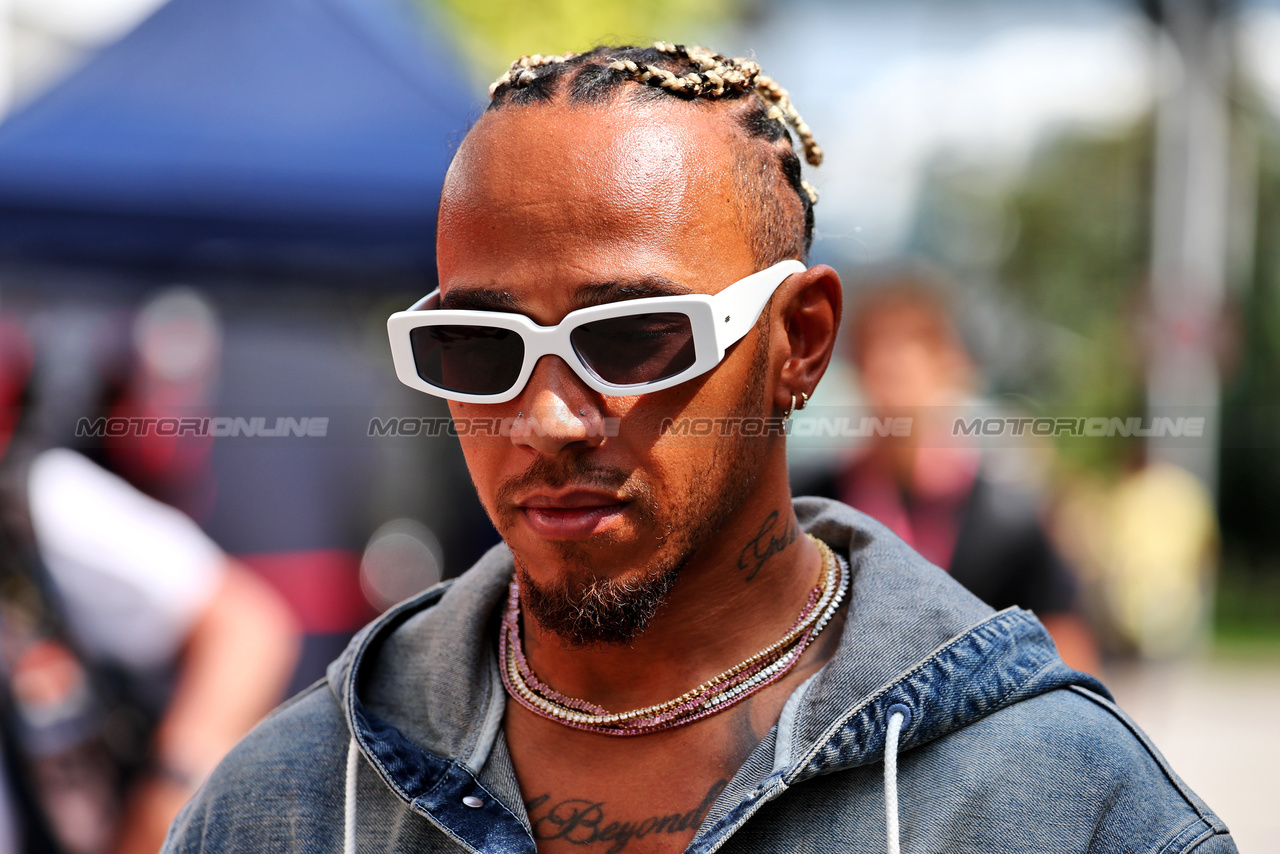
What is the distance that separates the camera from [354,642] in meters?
1.97

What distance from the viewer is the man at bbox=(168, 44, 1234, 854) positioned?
1611 mm

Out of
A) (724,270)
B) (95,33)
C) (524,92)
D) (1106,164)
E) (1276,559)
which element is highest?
(95,33)

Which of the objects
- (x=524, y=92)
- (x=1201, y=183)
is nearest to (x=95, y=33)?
(x=1201, y=183)

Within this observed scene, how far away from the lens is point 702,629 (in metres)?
1.83

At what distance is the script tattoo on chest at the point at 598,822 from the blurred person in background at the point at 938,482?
2.49 metres

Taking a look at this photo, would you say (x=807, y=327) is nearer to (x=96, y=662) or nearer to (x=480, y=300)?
(x=480, y=300)

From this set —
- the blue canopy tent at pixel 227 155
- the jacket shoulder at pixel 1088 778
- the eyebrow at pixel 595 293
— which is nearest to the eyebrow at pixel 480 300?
the eyebrow at pixel 595 293

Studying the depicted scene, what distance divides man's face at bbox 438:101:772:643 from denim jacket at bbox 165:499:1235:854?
0.88 feet

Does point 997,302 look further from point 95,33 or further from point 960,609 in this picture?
point 960,609

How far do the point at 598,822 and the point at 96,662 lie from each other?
3.15 meters

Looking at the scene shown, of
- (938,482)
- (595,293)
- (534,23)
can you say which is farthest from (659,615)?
(534,23)

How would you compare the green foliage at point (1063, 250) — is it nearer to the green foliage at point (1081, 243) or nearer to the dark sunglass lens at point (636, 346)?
the green foliage at point (1081, 243)

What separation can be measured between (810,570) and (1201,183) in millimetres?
12433

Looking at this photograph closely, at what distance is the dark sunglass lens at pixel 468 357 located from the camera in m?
1.71
